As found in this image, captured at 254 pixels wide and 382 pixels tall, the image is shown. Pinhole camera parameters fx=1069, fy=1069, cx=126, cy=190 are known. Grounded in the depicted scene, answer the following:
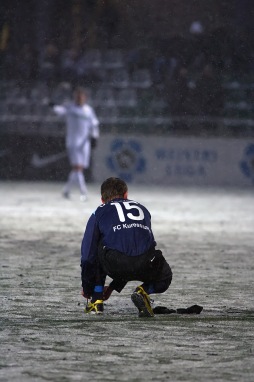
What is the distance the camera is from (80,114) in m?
25.2

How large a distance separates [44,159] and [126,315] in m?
20.4

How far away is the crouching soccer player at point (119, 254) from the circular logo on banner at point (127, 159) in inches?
765

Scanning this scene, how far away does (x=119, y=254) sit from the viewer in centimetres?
820

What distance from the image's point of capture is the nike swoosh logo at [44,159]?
28.4 metres

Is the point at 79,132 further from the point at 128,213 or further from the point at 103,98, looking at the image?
the point at 128,213

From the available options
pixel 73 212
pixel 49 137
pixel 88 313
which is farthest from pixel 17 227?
pixel 49 137

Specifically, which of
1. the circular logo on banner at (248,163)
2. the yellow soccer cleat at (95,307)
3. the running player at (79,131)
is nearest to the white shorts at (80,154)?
the running player at (79,131)

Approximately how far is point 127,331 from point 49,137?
21556 millimetres

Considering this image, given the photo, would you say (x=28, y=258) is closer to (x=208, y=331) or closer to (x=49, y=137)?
(x=208, y=331)

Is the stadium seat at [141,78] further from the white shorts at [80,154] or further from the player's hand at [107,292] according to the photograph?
the player's hand at [107,292]

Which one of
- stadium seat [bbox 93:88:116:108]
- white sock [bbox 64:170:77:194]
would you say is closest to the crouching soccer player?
white sock [bbox 64:170:77:194]

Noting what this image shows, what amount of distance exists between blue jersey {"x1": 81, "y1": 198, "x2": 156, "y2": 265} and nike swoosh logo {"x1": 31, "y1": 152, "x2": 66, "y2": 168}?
2012 cm

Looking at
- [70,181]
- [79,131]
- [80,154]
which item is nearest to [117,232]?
[70,181]

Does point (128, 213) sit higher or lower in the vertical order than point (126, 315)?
higher
